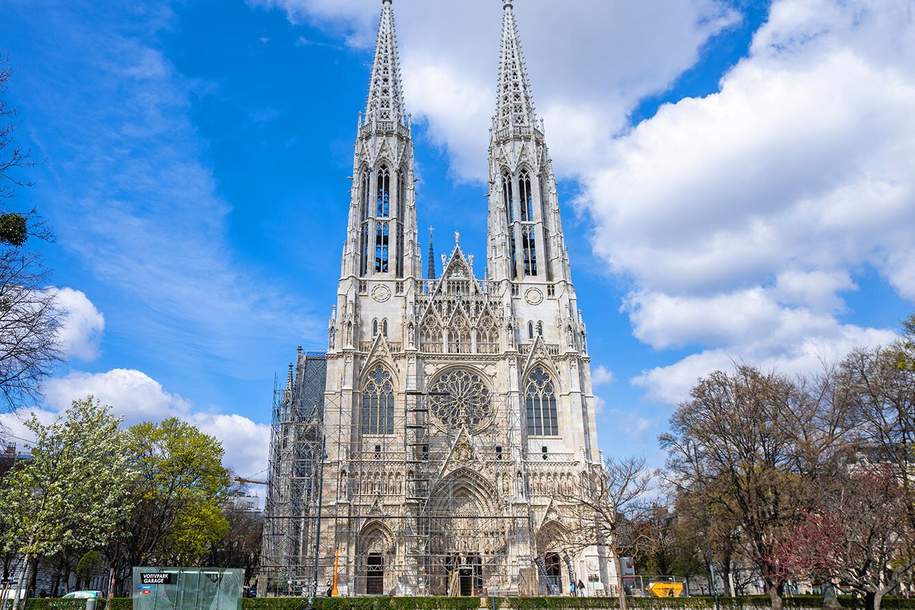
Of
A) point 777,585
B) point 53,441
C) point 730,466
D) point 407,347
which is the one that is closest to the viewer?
point 53,441

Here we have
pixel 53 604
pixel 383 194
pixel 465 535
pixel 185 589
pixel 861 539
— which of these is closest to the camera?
pixel 185 589

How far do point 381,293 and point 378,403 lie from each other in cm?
801

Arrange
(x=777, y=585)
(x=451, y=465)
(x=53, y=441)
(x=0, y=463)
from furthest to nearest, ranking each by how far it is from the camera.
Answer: (x=451, y=465)
(x=0, y=463)
(x=777, y=585)
(x=53, y=441)

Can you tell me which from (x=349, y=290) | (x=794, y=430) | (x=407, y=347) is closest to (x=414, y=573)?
(x=407, y=347)

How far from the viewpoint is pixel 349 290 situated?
1790 inches

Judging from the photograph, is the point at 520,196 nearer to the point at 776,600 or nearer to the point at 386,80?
the point at 386,80

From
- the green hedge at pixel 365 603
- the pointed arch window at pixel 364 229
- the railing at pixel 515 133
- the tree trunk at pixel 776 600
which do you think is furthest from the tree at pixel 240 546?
the tree trunk at pixel 776 600

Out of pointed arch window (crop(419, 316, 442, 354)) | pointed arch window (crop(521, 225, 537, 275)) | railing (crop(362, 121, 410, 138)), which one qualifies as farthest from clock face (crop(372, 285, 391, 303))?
railing (crop(362, 121, 410, 138))

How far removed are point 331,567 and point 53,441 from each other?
19922 mm

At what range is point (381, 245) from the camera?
48.8 m

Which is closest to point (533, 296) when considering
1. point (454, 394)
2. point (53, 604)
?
point (454, 394)

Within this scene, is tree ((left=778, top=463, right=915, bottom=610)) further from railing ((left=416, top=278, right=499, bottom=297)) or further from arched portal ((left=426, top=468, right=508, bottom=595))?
railing ((left=416, top=278, right=499, bottom=297))

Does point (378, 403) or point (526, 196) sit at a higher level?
point (526, 196)

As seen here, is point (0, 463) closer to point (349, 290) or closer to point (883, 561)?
point (349, 290)
